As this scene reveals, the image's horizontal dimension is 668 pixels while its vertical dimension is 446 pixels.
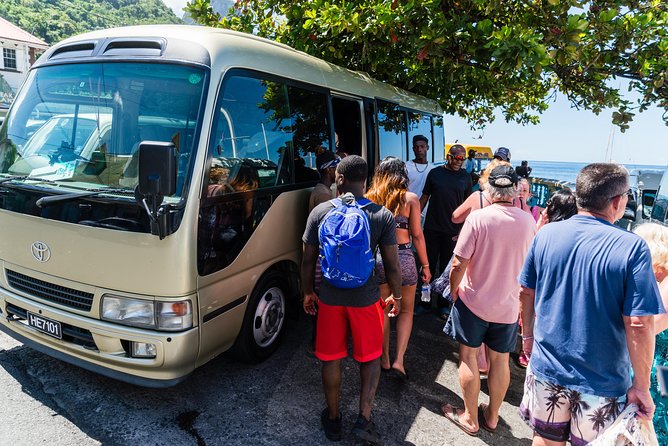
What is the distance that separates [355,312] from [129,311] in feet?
4.94

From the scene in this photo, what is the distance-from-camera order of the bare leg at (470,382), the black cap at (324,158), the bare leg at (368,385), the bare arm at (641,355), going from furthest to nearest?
1. the black cap at (324,158)
2. the bare leg at (470,382)
3. the bare leg at (368,385)
4. the bare arm at (641,355)

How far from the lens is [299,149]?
4.14m

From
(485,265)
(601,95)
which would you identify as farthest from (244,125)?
(601,95)

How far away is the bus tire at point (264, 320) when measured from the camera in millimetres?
3615

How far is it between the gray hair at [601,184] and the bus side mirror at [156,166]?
217cm

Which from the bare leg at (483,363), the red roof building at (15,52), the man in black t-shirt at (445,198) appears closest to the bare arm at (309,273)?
the bare leg at (483,363)

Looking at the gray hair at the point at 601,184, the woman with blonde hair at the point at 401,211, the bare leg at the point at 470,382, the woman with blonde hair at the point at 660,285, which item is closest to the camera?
the gray hair at the point at 601,184

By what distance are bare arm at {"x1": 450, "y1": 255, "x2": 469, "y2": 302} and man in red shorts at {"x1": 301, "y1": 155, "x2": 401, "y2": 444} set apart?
1.32 ft

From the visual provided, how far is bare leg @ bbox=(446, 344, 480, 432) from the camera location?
120 inches

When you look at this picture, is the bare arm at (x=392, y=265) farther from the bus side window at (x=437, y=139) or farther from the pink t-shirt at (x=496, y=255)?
the bus side window at (x=437, y=139)

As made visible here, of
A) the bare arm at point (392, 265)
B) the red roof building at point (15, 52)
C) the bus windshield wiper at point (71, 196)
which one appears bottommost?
the bare arm at point (392, 265)

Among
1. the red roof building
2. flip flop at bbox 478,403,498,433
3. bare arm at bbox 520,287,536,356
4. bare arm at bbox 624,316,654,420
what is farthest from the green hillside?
bare arm at bbox 624,316,654,420

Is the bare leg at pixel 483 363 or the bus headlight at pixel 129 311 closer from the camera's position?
the bus headlight at pixel 129 311

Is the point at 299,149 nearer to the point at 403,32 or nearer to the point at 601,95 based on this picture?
the point at 403,32
